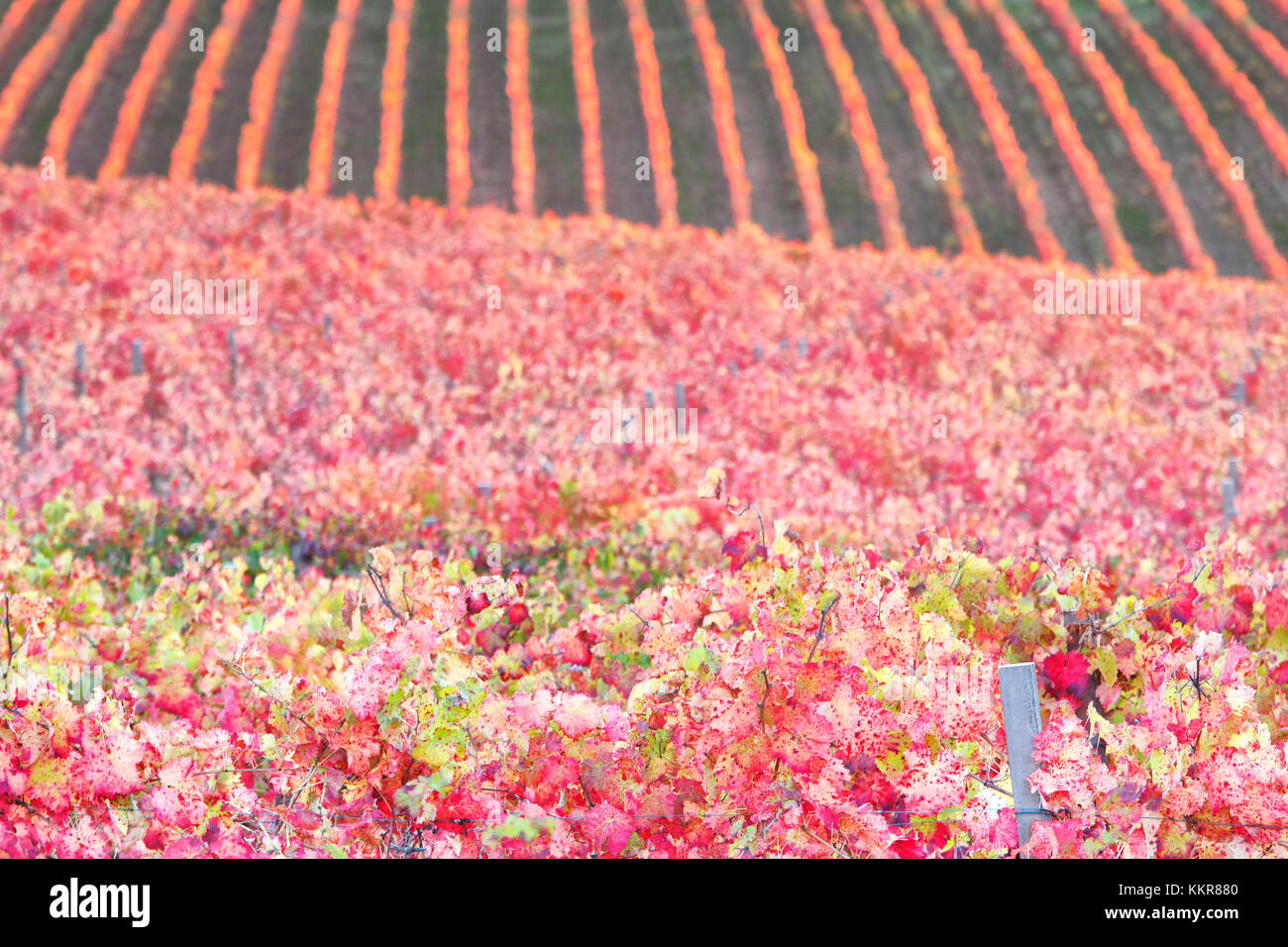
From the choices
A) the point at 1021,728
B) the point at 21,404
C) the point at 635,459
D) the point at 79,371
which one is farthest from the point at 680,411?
the point at 1021,728

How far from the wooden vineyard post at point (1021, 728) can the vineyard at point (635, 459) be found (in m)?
0.02

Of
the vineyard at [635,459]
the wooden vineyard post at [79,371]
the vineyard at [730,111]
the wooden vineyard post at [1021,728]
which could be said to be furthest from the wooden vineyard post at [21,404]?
the vineyard at [730,111]

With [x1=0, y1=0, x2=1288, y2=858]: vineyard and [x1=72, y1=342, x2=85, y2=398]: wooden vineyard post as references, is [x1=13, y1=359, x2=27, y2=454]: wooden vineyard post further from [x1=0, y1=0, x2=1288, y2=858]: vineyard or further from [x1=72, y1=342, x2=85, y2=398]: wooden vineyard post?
[x1=72, y1=342, x2=85, y2=398]: wooden vineyard post

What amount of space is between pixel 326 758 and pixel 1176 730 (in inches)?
106

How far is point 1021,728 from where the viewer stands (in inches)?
141

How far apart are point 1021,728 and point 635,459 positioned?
775cm

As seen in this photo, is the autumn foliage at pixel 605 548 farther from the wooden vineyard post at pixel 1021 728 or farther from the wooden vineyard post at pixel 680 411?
the wooden vineyard post at pixel 680 411

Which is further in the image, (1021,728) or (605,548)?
(605,548)

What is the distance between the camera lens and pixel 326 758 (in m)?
3.97

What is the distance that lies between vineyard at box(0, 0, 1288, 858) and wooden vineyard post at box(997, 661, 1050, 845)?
0.02 metres

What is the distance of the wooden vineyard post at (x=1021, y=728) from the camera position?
3.58 metres

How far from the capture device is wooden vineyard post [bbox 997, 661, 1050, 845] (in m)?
3.58

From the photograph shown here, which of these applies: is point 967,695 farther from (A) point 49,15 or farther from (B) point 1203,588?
(A) point 49,15

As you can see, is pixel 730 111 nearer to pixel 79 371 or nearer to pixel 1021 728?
pixel 79 371
